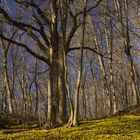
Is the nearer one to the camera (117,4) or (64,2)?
(64,2)

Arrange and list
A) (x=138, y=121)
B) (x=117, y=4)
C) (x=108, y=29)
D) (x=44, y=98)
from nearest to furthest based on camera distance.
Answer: (x=138, y=121) < (x=117, y=4) < (x=108, y=29) < (x=44, y=98)

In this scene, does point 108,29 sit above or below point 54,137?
above

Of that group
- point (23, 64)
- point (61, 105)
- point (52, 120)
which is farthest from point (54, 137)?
point (23, 64)

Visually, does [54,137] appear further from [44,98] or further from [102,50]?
[44,98]

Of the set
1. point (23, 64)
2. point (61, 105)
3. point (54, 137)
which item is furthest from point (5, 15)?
point (23, 64)

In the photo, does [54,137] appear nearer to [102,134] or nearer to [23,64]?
[102,134]

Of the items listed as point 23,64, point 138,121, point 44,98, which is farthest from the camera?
point 44,98

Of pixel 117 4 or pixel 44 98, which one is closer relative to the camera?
pixel 117 4

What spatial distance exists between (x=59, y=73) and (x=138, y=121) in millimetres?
5363

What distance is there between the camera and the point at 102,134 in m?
14.6

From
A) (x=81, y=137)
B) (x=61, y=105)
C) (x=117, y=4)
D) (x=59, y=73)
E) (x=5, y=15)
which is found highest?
(x=117, y=4)

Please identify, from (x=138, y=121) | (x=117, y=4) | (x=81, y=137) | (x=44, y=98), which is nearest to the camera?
(x=81, y=137)

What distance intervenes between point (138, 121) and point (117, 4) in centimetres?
1310

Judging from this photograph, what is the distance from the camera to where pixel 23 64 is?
160 feet
